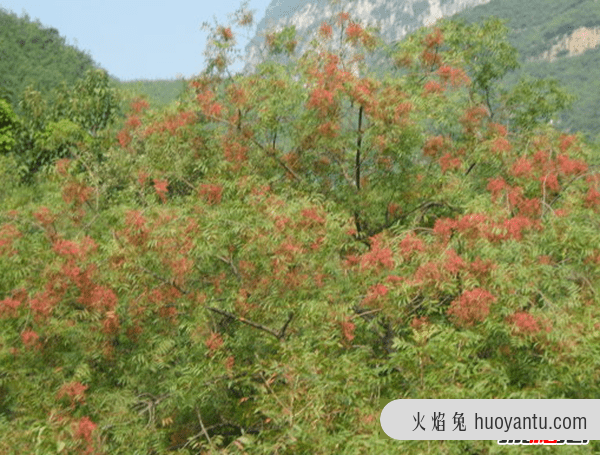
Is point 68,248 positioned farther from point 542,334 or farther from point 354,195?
point 542,334

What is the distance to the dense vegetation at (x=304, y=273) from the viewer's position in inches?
230

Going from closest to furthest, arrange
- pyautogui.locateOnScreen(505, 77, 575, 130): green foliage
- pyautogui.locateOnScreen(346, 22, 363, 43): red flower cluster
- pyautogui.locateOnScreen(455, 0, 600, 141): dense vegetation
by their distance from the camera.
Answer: pyautogui.locateOnScreen(346, 22, 363, 43): red flower cluster, pyautogui.locateOnScreen(505, 77, 575, 130): green foliage, pyautogui.locateOnScreen(455, 0, 600, 141): dense vegetation

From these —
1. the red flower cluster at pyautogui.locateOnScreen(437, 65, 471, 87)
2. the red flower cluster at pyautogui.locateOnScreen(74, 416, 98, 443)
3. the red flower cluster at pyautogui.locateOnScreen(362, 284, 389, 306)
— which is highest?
the red flower cluster at pyautogui.locateOnScreen(437, 65, 471, 87)

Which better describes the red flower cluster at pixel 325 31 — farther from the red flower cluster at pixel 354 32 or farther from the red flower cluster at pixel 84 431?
the red flower cluster at pixel 84 431

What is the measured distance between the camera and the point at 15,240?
30.1 ft

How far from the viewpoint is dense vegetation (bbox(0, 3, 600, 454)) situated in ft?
19.2

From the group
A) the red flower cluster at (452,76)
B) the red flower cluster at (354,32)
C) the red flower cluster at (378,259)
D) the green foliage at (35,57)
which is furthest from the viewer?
the green foliage at (35,57)

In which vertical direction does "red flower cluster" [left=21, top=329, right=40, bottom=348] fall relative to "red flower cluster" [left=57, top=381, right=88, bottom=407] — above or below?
above

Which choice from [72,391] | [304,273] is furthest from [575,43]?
[72,391]

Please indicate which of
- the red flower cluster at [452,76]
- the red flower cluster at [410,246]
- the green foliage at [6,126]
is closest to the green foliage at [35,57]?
the green foliage at [6,126]

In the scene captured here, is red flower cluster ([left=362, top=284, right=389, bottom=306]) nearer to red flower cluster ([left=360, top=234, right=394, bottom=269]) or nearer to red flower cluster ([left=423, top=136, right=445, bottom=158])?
red flower cluster ([left=360, top=234, right=394, bottom=269])

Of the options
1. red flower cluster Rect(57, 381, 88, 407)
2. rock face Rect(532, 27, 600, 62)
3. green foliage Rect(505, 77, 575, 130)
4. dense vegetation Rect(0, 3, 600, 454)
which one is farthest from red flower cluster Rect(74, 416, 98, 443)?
rock face Rect(532, 27, 600, 62)

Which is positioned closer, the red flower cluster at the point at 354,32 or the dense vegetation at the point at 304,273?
the dense vegetation at the point at 304,273

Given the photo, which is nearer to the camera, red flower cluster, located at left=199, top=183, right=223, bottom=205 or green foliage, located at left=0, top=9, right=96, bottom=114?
red flower cluster, located at left=199, top=183, right=223, bottom=205
